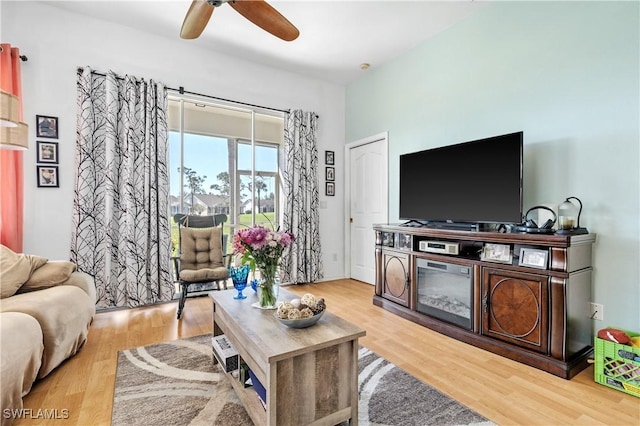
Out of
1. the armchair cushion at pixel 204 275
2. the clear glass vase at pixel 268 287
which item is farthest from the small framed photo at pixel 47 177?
the clear glass vase at pixel 268 287

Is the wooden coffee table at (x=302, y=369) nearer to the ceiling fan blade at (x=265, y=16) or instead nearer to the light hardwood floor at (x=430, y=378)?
the light hardwood floor at (x=430, y=378)

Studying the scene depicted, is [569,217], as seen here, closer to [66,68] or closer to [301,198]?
[301,198]

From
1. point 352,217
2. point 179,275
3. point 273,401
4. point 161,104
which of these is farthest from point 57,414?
point 352,217

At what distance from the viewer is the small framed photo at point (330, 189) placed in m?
4.85

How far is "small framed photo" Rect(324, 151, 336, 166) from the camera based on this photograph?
4.83m

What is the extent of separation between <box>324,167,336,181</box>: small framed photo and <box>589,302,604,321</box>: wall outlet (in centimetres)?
339

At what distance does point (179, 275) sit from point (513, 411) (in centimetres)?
294

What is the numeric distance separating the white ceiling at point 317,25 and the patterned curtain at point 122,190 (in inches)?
25.2

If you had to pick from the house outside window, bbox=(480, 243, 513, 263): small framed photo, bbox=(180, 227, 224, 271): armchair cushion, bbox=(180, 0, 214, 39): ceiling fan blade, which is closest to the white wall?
the house outside window

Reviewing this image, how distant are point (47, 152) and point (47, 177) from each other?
0.25m

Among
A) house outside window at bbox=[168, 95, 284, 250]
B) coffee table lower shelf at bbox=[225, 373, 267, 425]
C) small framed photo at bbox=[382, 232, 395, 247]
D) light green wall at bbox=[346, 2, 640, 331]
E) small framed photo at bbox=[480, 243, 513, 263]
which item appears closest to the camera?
coffee table lower shelf at bbox=[225, 373, 267, 425]

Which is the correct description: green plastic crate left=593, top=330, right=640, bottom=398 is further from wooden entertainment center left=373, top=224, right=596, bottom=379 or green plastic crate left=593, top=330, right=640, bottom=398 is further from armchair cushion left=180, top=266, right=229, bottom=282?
armchair cushion left=180, top=266, right=229, bottom=282

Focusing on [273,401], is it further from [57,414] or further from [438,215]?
[438,215]

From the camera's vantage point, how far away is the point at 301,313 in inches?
58.6
